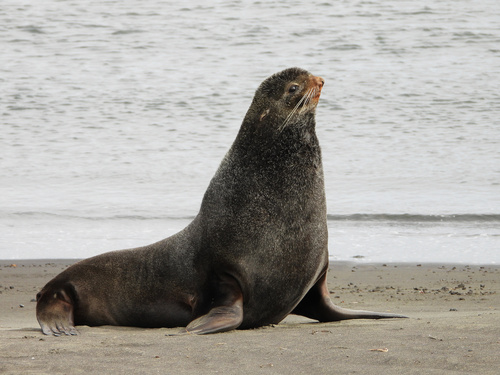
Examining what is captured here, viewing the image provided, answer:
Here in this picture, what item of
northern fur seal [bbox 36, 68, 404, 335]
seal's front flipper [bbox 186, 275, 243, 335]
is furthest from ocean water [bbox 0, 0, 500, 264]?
seal's front flipper [bbox 186, 275, 243, 335]

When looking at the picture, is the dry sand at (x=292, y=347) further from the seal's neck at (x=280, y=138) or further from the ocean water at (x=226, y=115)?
the ocean water at (x=226, y=115)

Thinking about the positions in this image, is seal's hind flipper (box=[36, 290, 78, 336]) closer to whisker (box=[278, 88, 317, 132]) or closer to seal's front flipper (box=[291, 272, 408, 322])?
seal's front flipper (box=[291, 272, 408, 322])

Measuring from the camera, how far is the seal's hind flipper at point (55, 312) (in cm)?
494

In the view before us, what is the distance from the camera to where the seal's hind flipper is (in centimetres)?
494

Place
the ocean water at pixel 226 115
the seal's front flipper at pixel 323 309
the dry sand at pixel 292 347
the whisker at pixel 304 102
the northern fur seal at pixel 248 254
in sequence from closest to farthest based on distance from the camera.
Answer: the dry sand at pixel 292 347, the northern fur seal at pixel 248 254, the whisker at pixel 304 102, the seal's front flipper at pixel 323 309, the ocean water at pixel 226 115

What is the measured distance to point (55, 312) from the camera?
5223 mm

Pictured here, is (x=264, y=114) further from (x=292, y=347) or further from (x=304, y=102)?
(x=292, y=347)

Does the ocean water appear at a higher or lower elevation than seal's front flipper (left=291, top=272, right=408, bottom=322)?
lower

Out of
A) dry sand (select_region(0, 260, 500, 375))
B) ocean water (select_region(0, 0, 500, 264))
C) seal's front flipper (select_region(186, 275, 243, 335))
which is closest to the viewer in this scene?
dry sand (select_region(0, 260, 500, 375))

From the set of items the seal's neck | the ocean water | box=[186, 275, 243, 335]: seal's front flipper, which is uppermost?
the seal's neck

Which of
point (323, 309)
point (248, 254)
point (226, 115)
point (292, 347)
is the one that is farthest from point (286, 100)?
point (226, 115)

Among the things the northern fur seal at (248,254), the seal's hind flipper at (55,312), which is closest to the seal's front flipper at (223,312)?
the northern fur seal at (248,254)

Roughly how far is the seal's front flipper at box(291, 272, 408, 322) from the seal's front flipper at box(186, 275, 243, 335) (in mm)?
594

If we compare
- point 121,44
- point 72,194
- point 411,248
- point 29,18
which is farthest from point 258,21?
point 411,248
